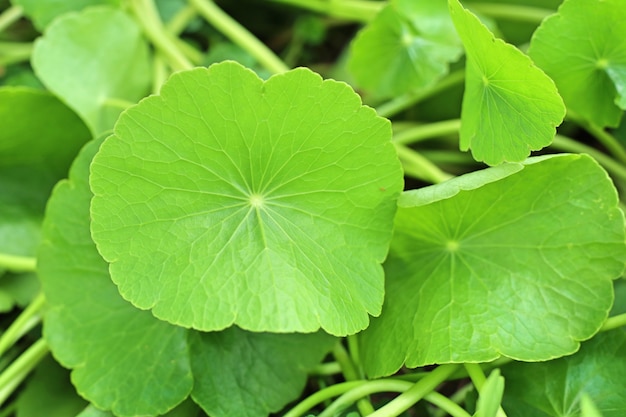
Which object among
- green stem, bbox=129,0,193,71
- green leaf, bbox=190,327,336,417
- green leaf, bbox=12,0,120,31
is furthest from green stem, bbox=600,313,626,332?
green leaf, bbox=12,0,120,31

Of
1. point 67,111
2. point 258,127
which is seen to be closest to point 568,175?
point 258,127

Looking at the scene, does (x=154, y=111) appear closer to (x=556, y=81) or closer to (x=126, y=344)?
(x=126, y=344)

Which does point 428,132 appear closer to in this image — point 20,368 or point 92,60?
point 92,60

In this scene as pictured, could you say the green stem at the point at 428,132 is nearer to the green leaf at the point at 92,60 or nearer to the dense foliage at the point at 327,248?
the dense foliage at the point at 327,248

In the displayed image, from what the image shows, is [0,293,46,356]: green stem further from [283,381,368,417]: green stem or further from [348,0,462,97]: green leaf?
[348,0,462,97]: green leaf

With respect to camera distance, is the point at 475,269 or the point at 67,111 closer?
the point at 475,269
